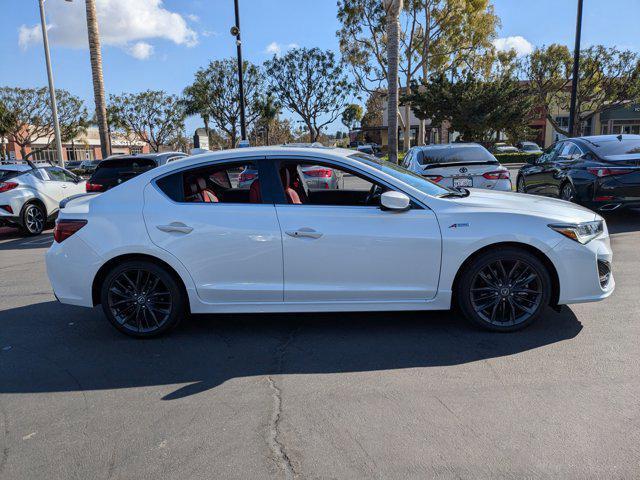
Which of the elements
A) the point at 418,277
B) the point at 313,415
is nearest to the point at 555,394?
the point at 418,277

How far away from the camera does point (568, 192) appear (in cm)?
959

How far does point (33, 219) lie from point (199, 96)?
29210 mm

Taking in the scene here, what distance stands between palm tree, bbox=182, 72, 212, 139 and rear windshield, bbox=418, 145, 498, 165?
31793 mm

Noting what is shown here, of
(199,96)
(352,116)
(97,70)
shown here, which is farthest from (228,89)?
(352,116)

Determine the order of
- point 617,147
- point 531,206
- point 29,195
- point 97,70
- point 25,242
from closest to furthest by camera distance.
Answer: point 531,206 → point 617,147 → point 25,242 → point 29,195 → point 97,70

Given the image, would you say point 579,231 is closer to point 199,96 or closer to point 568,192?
point 568,192

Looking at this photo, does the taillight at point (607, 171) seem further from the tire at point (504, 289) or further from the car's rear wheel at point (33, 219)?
the car's rear wheel at point (33, 219)

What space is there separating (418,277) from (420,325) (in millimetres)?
663

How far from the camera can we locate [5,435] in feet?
10.3

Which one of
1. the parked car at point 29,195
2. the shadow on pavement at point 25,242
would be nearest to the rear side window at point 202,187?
the shadow on pavement at point 25,242

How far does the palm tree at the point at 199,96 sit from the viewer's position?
38.1 m

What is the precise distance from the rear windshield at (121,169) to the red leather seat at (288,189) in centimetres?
581

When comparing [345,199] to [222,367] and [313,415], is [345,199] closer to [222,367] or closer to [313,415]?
[222,367]

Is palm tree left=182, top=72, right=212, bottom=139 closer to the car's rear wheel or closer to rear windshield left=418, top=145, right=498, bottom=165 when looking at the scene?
the car's rear wheel
